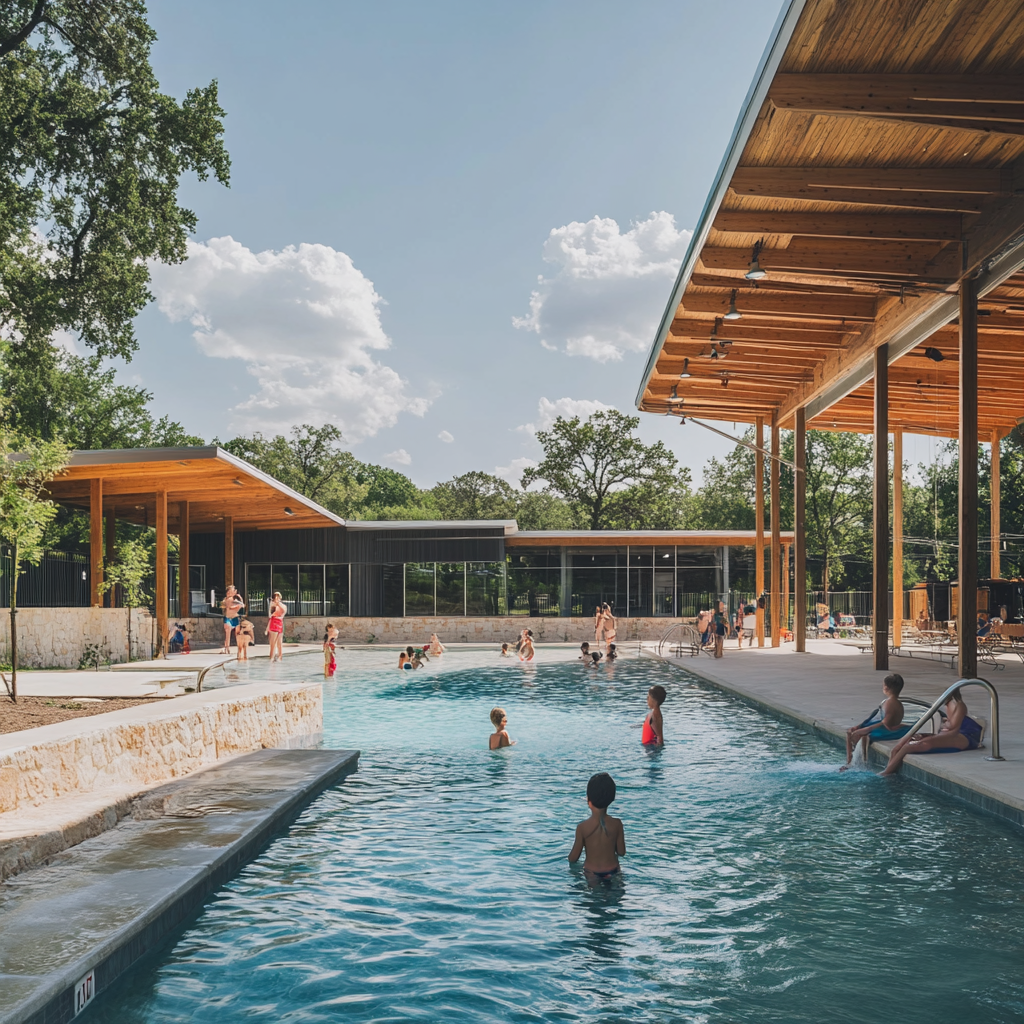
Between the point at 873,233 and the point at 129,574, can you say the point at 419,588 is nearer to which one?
the point at 129,574

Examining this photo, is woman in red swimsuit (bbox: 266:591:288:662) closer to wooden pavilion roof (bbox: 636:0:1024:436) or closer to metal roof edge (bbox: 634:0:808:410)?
wooden pavilion roof (bbox: 636:0:1024:436)

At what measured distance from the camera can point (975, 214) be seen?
11.5 m

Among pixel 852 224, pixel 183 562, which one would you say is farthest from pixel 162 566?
pixel 852 224

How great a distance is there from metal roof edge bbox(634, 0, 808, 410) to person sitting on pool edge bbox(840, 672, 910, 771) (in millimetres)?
5630

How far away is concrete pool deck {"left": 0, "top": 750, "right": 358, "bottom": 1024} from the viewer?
3.41m

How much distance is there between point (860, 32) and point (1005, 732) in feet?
21.5

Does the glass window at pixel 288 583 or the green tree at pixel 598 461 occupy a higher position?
the green tree at pixel 598 461

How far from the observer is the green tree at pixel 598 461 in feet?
176

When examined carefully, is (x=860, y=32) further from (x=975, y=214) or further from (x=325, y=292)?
(x=325, y=292)

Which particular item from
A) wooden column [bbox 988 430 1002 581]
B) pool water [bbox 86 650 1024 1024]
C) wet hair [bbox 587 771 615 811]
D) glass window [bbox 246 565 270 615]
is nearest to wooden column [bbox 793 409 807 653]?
wooden column [bbox 988 430 1002 581]

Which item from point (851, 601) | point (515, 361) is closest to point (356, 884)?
point (851, 601)

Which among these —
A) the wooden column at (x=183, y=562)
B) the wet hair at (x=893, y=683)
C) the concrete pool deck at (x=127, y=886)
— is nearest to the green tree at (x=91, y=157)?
the wooden column at (x=183, y=562)

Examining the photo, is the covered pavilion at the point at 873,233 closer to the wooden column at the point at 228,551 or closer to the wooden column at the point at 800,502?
the wooden column at the point at 800,502

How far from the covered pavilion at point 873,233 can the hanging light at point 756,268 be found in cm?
3
